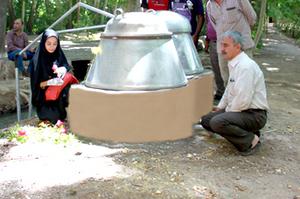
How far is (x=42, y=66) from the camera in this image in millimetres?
5270

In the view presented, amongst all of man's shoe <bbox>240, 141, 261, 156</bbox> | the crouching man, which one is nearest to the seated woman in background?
the crouching man

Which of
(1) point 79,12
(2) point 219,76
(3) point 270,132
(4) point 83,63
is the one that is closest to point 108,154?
(3) point 270,132

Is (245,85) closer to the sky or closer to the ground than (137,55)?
closer to the ground

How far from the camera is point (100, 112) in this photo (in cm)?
379

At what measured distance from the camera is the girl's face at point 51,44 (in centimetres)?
520

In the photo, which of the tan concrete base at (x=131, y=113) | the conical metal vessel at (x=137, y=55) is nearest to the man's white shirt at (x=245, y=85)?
the tan concrete base at (x=131, y=113)

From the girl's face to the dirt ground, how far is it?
1.13 metres

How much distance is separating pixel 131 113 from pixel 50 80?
1829 millimetres

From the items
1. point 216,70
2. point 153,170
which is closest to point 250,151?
point 153,170

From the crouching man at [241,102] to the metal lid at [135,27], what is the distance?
902mm

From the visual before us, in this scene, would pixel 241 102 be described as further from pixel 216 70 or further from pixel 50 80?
pixel 50 80

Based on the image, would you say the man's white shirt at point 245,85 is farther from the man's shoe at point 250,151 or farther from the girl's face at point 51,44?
the girl's face at point 51,44

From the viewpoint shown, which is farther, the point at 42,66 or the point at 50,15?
the point at 50,15

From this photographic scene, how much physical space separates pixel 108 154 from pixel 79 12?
72.6 ft
